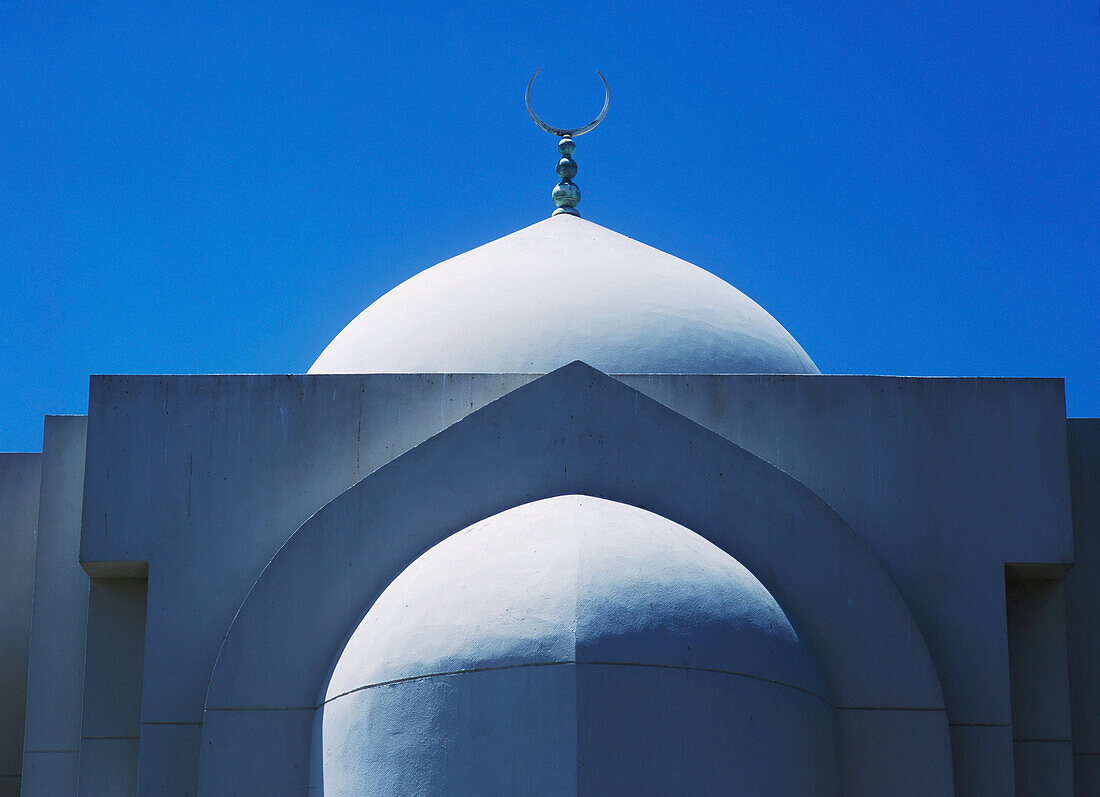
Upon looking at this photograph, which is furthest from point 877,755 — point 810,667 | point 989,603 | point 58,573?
point 58,573

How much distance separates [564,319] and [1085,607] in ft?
16.4

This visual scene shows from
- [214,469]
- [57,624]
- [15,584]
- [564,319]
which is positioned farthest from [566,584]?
[15,584]

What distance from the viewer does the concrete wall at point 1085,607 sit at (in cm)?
1220

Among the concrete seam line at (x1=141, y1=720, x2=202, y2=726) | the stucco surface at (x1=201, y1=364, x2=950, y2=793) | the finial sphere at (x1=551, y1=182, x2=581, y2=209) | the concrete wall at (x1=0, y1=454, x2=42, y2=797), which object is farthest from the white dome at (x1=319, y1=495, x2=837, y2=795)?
the finial sphere at (x1=551, y1=182, x2=581, y2=209)

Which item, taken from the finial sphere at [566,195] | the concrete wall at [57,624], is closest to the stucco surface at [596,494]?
the concrete wall at [57,624]

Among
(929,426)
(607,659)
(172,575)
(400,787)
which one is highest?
(929,426)

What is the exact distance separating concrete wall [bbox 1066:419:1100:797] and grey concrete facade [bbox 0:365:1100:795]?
0.08ft

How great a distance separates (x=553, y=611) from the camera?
31.3 feet

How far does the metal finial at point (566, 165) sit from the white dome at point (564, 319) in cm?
77

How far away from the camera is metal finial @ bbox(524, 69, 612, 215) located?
15.8 metres

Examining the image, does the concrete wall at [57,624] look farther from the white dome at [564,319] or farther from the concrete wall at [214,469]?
the white dome at [564,319]

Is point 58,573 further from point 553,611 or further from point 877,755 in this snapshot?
point 877,755

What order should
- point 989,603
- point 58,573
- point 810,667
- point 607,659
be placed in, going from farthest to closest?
point 58,573, point 989,603, point 810,667, point 607,659

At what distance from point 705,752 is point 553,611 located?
4.21 feet
